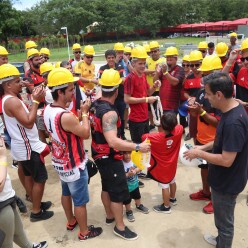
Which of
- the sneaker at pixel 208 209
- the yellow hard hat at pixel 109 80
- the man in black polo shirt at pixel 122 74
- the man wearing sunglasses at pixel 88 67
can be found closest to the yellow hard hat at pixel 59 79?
the yellow hard hat at pixel 109 80

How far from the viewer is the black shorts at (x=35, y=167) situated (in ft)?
12.8

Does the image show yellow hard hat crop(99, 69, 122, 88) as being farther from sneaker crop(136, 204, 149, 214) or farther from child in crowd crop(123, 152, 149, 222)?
sneaker crop(136, 204, 149, 214)

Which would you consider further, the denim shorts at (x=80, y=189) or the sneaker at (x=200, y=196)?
the sneaker at (x=200, y=196)

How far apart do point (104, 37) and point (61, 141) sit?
202 feet

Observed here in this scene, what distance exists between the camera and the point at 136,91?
5.02 metres

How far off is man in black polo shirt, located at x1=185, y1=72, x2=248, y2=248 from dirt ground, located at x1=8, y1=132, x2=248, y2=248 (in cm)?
73

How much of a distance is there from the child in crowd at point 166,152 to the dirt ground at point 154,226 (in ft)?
1.00

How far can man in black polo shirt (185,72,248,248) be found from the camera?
8.29 feet

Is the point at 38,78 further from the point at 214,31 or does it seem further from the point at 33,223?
the point at 214,31

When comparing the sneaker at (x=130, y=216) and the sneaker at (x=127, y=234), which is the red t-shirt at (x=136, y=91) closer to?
the sneaker at (x=130, y=216)

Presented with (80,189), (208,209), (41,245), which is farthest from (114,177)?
(208,209)

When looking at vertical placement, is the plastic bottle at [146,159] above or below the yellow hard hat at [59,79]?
below

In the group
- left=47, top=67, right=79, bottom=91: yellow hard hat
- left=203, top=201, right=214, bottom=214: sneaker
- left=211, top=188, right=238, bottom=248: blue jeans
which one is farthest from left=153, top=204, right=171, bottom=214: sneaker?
left=47, top=67, right=79, bottom=91: yellow hard hat

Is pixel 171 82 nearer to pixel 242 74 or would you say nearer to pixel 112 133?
pixel 242 74
